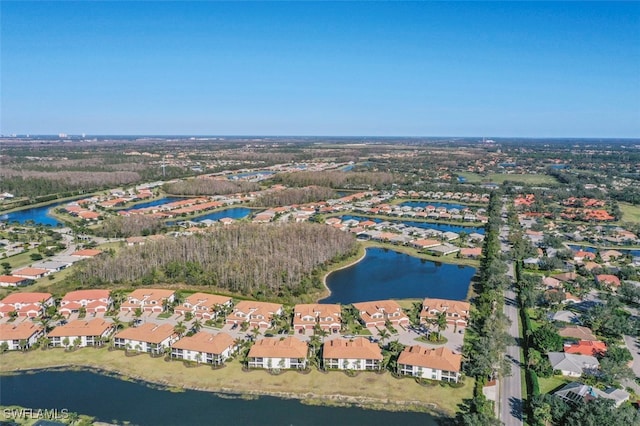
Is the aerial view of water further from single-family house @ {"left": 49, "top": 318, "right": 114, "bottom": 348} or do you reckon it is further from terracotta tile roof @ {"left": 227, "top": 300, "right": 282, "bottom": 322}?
single-family house @ {"left": 49, "top": 318, "right": 114, "bottom": 348}

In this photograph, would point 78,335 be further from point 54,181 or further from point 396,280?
point 54,181

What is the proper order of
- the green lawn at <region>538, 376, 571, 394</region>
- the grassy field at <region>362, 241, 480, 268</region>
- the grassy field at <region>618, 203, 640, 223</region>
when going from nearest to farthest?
the green lawn at <region>538, 376, 571, 394</region> → the grassy field at <region>362, 241, 480, 268</region> → the grassy field at <region>618, 203, 640, 223</region>

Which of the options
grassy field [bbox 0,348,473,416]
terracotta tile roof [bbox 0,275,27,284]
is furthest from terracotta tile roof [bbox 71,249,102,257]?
grassy field [bbox 0,348,473,416]

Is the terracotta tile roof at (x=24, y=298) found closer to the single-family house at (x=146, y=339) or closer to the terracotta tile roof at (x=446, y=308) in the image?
the single-family house at (x=146, y=339)

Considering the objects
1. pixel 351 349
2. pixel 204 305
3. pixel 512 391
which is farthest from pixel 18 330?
pixel 512 391

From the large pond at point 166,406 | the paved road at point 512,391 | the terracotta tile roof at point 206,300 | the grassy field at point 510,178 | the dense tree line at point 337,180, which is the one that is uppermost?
the dense tree line at point 337,180

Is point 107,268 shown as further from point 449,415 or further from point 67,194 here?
point 67,194

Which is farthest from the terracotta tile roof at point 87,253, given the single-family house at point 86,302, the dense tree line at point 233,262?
the single-family house at point 86,302
